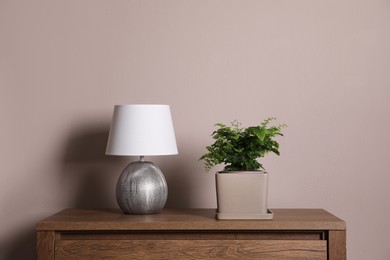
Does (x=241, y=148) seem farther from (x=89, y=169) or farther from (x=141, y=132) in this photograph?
(x=89, y=169)

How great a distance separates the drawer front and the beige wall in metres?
0.57

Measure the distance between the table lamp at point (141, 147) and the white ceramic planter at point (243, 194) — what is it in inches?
11.2

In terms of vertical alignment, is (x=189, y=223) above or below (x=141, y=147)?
below

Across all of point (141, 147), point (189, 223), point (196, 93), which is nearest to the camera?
point (189, 223)

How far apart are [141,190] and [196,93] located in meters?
0.61

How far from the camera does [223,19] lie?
2.97 meters

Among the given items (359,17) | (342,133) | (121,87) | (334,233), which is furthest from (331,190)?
(121,87)

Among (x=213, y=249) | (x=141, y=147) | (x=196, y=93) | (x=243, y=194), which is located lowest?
(x=213, y=249)

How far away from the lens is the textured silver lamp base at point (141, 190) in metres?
2.57

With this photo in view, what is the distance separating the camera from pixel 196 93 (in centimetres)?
296

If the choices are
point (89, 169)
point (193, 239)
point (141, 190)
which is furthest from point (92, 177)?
point (193, 239)

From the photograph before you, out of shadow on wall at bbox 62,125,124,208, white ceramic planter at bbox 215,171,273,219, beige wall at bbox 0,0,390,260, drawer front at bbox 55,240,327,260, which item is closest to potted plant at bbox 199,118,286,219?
white ceramic planter at bbox 215,171,273,219

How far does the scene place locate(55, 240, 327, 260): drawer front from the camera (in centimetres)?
238

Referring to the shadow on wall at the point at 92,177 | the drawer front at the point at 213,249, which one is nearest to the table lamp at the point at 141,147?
the drawer front at the point at 213,249
